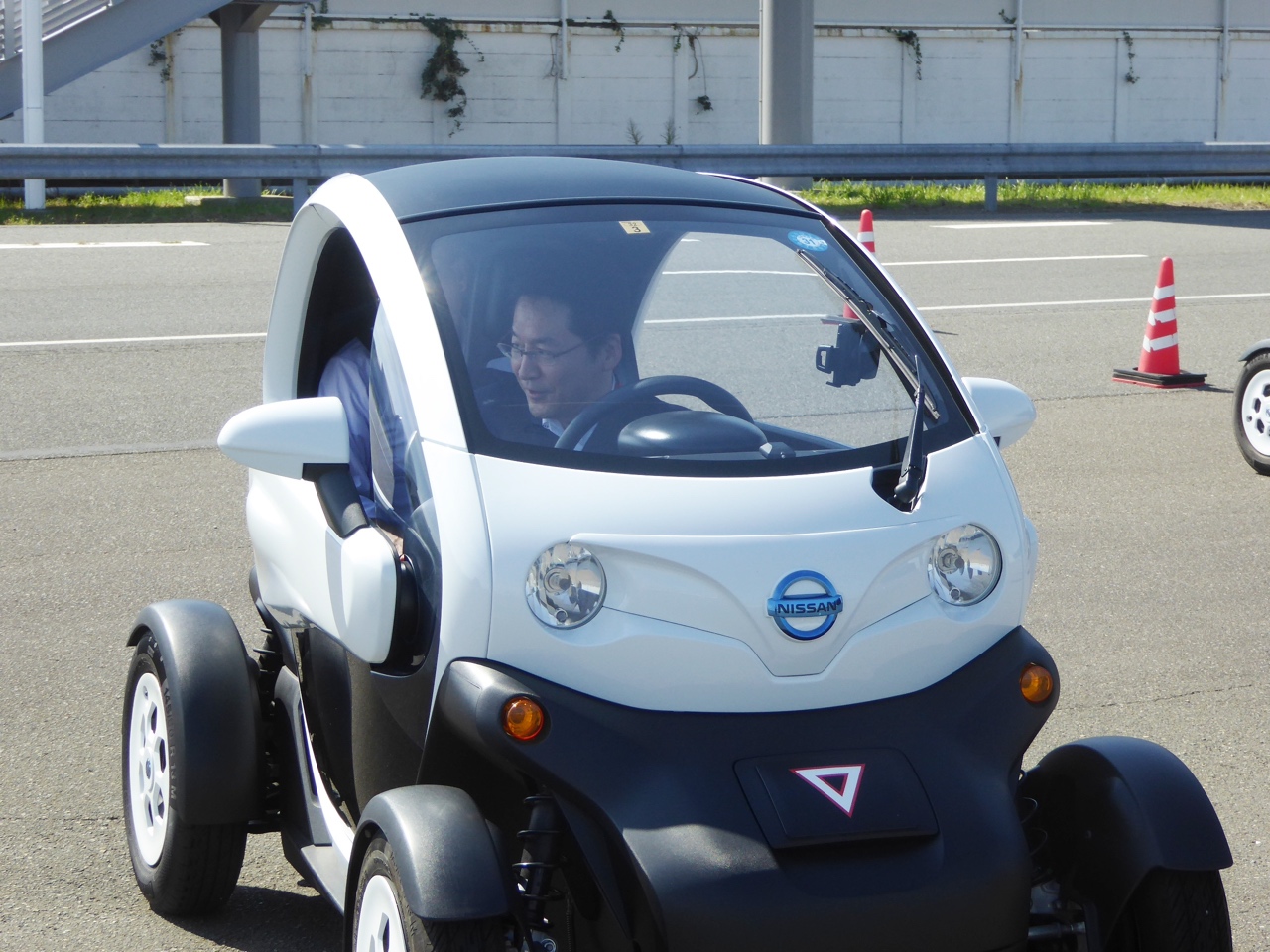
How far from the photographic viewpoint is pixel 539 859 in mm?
2457

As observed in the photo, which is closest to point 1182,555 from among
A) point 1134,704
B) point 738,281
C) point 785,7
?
point 1134,704

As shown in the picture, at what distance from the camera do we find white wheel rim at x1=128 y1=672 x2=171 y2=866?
339 cm

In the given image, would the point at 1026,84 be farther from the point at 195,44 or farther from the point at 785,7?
the point at 195,44

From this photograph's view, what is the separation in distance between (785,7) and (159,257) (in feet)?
30.2

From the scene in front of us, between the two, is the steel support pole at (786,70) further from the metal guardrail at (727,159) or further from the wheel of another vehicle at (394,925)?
the wheel of another vehicle at (394,925)

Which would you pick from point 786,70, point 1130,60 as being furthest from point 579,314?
point 1130,60

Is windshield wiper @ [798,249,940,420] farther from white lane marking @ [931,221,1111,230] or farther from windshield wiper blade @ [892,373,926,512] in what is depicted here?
white lane marking @ [931,221,1111,230]

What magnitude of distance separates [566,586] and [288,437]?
2.19 feet

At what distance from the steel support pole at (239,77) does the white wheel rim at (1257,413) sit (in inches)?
605

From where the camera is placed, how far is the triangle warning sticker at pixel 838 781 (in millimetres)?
2447

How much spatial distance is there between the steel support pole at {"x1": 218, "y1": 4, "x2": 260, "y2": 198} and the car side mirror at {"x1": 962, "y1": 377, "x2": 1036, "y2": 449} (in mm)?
18655

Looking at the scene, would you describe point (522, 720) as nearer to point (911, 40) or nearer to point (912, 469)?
point (912, 469)

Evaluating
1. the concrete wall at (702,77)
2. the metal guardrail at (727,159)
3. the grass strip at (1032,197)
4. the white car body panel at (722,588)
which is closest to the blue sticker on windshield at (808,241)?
the white car body panel at (722,588)

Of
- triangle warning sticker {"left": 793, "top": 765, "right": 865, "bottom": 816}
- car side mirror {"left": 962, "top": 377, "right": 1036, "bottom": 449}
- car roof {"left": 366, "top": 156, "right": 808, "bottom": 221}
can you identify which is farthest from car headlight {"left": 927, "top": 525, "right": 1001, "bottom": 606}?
car roof {"left": 366, "top": 156, "right": 808, "bottom": 221}
